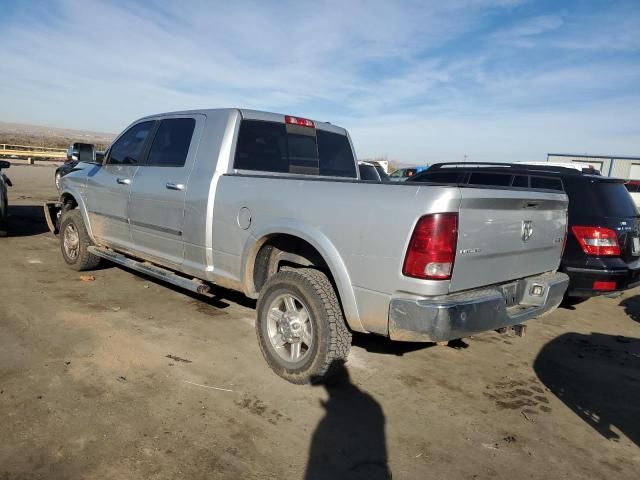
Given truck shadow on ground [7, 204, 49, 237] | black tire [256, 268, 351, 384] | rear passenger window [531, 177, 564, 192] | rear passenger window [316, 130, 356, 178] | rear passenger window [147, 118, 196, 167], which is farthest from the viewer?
truck shadow on ground [7, 204, 49, 237]

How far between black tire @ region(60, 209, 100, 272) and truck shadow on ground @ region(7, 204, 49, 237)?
118 inches

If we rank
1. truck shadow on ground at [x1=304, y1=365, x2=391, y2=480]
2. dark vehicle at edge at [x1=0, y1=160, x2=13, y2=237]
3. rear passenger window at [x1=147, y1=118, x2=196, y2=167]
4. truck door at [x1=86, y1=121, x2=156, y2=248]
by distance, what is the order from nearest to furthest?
truck shadow on ground at [x1=304, y1=365, x2=391, y2=480] < rear passenger window at [x1=147, y1=118, x2=196, y2=167] < truck door at [x1=86, y1=121, x2=156, y2=248] < dark vehicle at edge at [x1=0, y1=160, x2=13, y2=237]

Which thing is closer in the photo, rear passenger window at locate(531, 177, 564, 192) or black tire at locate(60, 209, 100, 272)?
rear passenger window at locate(531, 177, 564, 192)

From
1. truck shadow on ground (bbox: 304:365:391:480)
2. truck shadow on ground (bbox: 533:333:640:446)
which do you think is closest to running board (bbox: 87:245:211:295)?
truck shadow on ground (bbox: 304:365:391:480)

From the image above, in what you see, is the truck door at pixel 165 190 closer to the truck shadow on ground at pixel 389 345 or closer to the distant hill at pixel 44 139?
the truck shadow on ground at pixel 389 345

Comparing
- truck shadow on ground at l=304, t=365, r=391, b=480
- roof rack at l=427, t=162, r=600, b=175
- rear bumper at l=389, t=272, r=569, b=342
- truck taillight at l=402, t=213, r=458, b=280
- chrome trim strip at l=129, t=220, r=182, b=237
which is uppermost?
roof rack at l=427, t=162, r=600, b=175

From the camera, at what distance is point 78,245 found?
6090mm

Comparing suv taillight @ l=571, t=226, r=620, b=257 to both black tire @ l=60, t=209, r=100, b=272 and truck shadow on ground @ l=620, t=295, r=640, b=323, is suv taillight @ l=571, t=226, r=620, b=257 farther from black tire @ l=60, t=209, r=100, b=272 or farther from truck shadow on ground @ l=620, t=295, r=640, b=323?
black tire @ l=60, t=209, r=100, b=272

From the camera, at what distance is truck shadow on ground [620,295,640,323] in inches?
242

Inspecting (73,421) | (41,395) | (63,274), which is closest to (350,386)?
(73,421)

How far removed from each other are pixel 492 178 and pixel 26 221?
940 centimetres

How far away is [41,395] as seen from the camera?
10.2 feet

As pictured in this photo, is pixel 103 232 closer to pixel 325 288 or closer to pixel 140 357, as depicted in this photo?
pixel 140 357

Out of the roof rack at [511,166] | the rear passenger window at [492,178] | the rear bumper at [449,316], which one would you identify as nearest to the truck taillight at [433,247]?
the rear bumper at [449,316]
